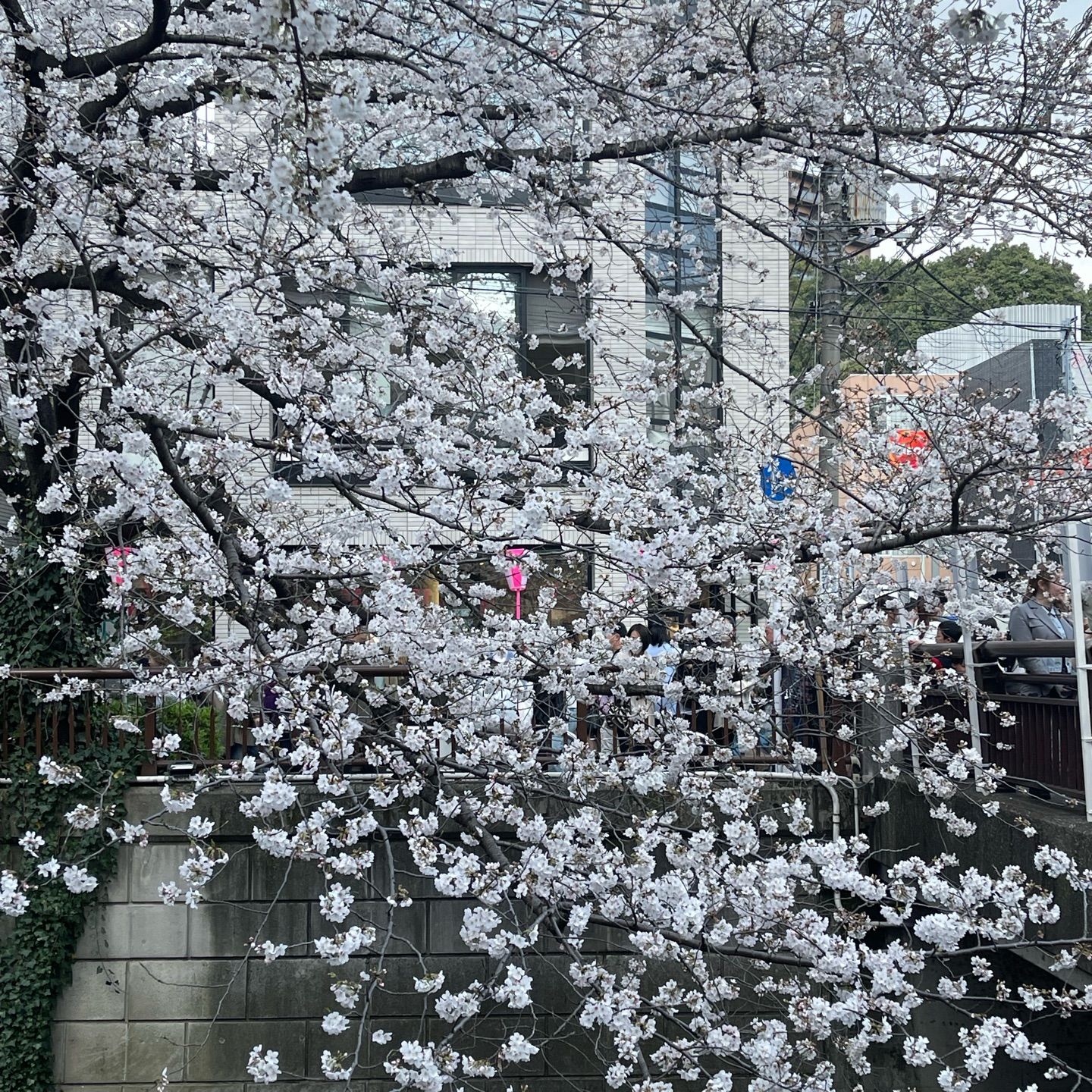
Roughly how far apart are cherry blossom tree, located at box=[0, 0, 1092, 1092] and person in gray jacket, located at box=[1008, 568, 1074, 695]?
23cm

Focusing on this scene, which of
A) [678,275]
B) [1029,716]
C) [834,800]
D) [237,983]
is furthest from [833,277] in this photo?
[237,983]

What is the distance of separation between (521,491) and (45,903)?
4.60 m

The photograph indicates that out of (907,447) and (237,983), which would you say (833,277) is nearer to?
(907,447)

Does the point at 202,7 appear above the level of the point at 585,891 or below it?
above

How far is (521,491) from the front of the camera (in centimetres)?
534

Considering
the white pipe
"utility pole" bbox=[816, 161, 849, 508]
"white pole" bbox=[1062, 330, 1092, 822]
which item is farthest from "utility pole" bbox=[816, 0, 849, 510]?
the white pipe

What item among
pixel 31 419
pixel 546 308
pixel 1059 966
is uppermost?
pixel 546 308

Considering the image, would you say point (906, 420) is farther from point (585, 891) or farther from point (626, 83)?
point (585, 891)

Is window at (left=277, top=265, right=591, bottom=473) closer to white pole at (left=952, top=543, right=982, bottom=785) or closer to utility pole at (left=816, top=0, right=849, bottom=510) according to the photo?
utility pole at (left=816, top=0, right=849, bottom=510)

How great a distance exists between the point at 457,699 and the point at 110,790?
3.40 meters

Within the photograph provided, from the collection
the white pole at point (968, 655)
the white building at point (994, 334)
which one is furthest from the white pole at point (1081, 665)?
the white building at point (994, 334)

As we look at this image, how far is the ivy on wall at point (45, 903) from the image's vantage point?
731 centimetres

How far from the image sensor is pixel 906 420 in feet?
26.8

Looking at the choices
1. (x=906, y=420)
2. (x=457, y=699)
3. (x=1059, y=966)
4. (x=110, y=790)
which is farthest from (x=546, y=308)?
(x=1059, y=966)
